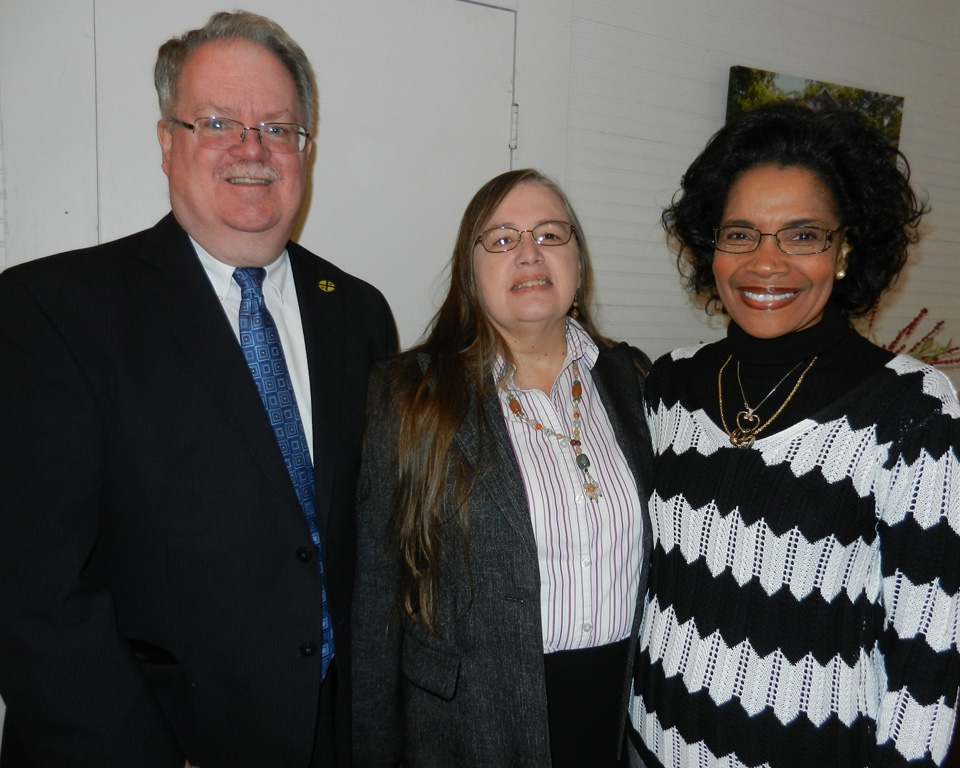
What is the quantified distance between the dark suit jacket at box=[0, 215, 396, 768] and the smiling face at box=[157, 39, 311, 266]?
9 cm

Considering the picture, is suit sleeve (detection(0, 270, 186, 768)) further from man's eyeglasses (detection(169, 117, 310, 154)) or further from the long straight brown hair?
the long straight brown hair

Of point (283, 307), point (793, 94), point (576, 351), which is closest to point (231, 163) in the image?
point (283, 307)

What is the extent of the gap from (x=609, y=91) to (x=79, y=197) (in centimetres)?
201

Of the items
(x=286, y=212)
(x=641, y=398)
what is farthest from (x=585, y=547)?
(x=286, y=212)

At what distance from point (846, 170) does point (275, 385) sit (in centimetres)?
136

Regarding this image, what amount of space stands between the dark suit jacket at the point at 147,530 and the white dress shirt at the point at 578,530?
0.47 m

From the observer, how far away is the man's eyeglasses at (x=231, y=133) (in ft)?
4.84

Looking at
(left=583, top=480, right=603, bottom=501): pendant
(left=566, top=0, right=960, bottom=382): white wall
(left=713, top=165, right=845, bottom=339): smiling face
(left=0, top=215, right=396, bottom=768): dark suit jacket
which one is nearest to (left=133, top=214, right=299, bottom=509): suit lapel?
(left=0, top=215, right=396, bottom=768): dark suit jacket

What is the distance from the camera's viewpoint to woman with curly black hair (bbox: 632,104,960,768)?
1.30 metres

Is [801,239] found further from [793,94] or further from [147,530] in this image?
[793,94]

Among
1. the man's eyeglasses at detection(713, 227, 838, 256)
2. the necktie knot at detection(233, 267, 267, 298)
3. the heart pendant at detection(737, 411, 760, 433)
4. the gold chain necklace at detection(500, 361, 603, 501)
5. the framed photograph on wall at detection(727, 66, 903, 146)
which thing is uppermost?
the framed photograph on wall at detection(727, 66, 903, 146)

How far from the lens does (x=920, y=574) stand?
1.29 metres

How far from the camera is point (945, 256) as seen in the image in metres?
3.77

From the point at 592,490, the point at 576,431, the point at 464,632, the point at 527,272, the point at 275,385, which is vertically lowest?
the point at 464,632
